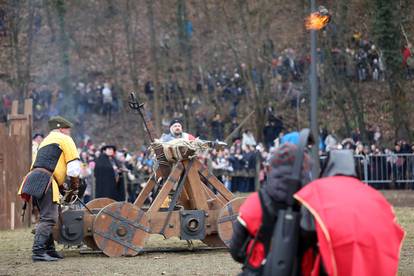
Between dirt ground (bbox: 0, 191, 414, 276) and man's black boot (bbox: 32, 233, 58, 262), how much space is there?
0.12m

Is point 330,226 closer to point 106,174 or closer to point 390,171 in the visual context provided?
point 106,174

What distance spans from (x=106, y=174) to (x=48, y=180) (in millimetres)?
11328

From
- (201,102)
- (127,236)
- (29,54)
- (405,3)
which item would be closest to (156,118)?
(201,102)

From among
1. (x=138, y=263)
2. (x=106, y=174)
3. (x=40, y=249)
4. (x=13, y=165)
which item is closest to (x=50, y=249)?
(x=40, y=249)

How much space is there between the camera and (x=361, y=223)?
711cm

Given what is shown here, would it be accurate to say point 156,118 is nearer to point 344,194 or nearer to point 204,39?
point 204,39

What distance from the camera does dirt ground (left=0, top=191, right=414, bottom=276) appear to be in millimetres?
12812

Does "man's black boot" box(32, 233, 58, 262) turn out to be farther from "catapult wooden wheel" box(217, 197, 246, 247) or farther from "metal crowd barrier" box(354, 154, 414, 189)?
"metal crowd barrier" box(354, 154, 414, 189)

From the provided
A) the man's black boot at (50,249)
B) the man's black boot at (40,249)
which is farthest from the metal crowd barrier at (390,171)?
the man's black boot at (40,249)

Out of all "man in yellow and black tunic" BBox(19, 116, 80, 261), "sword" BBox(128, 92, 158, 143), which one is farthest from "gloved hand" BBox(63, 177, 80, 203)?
"sword" BBox(128, 92, 158, 143)

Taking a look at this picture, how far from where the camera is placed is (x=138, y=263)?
13844mm

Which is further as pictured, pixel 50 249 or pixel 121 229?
pixel 121 229

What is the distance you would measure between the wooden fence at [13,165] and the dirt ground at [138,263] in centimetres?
404

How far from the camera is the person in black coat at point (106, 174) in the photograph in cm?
2536
